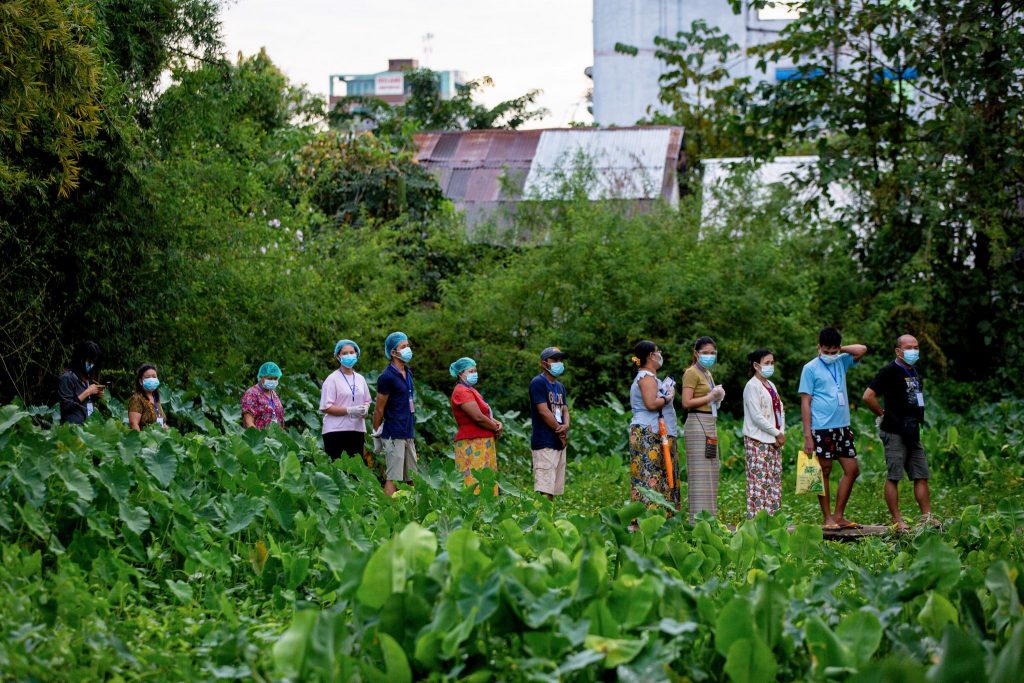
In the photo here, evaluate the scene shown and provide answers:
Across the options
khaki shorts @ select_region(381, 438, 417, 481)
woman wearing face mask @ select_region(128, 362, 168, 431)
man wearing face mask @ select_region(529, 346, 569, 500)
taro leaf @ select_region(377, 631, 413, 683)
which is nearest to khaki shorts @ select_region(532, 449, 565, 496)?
man wearing face mask @ select_region(529, 346, 569, 500)

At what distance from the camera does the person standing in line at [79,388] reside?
411 inches

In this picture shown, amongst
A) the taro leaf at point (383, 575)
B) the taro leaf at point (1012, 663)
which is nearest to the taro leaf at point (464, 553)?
the taro leaf at point (383, 575)

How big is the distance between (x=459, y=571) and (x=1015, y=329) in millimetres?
15477

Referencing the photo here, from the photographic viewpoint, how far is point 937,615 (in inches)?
187

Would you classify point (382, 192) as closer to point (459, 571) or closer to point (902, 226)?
point (902, 226)

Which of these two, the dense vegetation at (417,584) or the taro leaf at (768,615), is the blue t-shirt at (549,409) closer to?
the dense vegetation at (417,584)

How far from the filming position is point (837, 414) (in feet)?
33.7

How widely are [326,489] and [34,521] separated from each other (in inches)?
74.8

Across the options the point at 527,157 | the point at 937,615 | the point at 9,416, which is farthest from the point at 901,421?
the point at 527,157

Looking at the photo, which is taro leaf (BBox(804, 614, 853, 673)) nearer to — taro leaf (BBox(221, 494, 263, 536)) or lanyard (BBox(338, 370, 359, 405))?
taro leaf (BBox(221, 494, 263, 536))

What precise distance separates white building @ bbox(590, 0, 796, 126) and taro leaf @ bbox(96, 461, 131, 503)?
3139cm

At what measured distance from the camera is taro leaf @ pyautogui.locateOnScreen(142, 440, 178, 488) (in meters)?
7.06

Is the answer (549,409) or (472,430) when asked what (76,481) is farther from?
(549,409)

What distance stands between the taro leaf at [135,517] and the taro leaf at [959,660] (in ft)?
13.0
